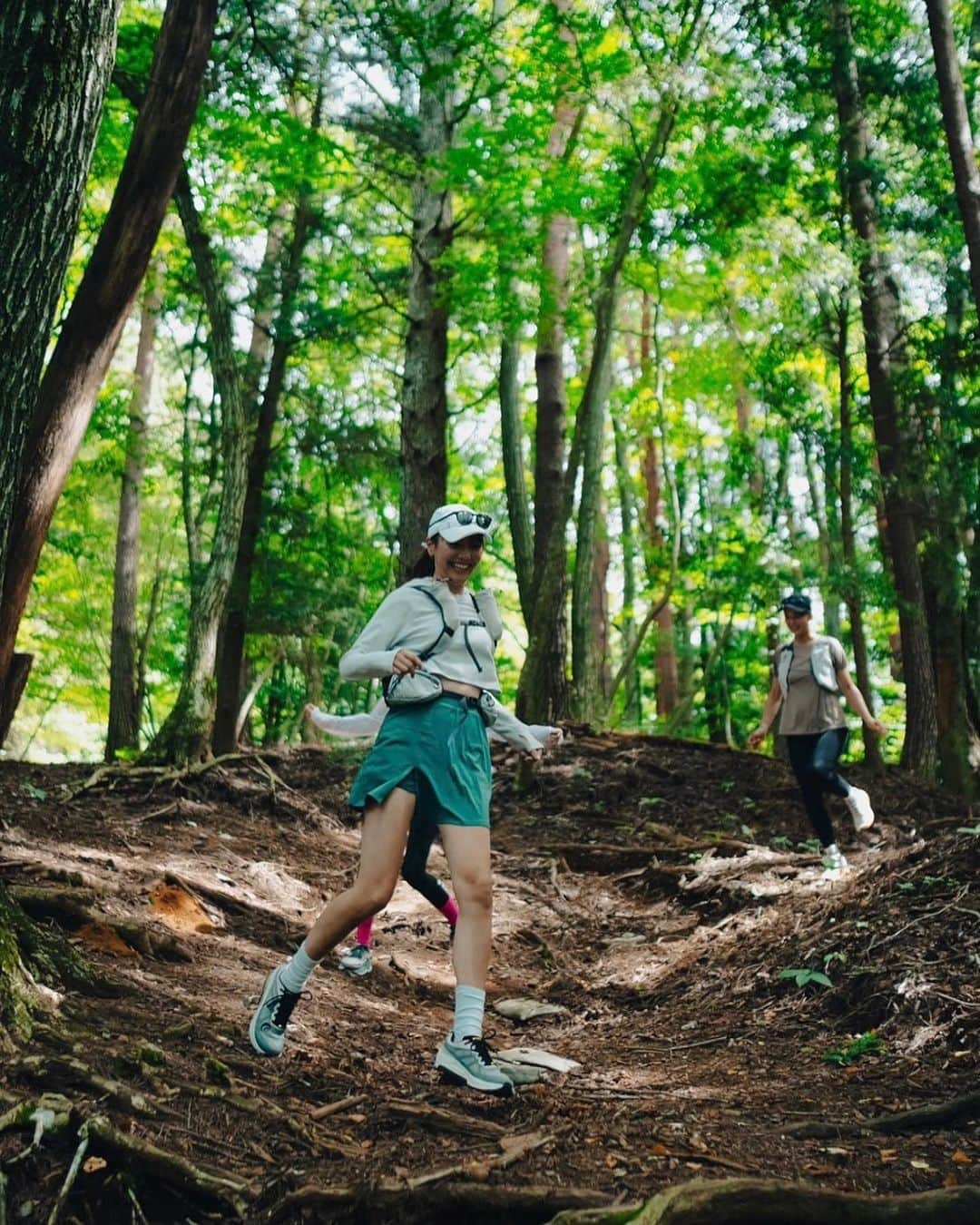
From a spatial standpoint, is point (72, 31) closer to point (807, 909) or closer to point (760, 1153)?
point (760, 1153)

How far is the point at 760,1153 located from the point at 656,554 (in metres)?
16.7

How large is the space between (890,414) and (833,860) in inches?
302

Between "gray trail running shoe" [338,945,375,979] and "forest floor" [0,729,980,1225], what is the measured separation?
0.07 metres

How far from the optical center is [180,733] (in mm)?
10102

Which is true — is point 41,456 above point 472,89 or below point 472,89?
below

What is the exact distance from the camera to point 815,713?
27.9ft

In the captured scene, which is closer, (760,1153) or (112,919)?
(760,1153)

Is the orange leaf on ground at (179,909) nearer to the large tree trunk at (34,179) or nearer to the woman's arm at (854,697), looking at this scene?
the large tree trunk at (34,179)

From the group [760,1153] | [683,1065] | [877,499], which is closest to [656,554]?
[877,499]

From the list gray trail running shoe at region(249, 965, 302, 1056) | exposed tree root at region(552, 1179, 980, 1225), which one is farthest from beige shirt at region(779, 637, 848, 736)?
exposed tree root at region(552, 1179, 980, 1225)

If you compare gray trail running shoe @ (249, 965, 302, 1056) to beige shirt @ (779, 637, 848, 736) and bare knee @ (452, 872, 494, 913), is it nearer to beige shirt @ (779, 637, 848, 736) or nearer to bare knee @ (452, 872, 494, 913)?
bare knee @ (452, 872, 494, 913)

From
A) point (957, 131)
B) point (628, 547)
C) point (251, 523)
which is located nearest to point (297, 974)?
point (957, 131)

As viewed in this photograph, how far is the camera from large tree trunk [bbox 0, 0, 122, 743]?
3891 millimetres

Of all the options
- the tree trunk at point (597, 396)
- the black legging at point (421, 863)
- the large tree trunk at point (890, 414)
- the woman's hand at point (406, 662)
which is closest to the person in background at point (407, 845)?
the black legging at point (421, 863)
